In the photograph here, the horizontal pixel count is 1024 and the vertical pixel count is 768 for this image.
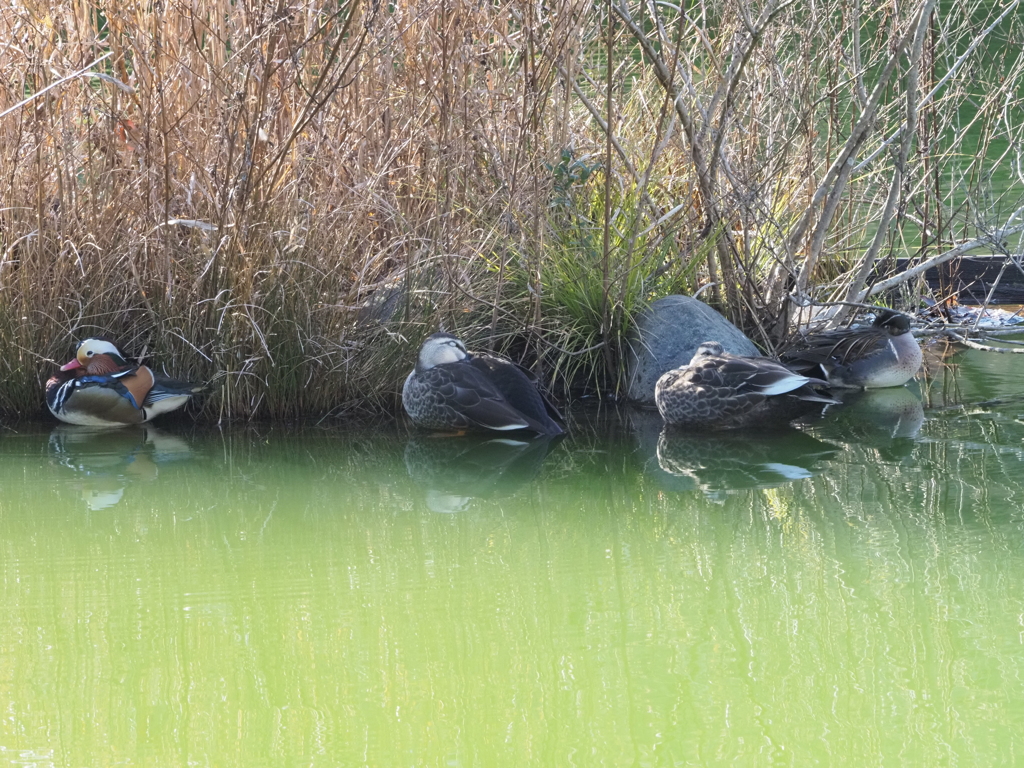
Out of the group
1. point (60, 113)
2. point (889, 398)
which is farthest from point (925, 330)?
point (60, 113)

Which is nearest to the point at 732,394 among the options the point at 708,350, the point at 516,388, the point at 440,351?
the point at 708,350

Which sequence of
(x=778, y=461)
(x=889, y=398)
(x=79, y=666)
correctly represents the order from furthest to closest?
(x=889, y=398)
(x=778, y=461)
(x=79, y=666)

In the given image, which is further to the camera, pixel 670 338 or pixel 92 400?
pixel 670 338

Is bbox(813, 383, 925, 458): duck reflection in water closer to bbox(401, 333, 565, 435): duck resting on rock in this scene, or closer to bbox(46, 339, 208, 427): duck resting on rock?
bbox(401, 333, 565, 435): duck resting on rock

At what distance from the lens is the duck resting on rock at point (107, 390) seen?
5359 millimetres

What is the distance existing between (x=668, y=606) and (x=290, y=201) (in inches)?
115

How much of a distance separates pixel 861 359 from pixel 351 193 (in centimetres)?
266

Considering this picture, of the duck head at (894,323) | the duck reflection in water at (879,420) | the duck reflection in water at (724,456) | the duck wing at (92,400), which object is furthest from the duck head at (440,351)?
the duck head at (894,323)

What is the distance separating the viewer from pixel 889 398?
239 inches

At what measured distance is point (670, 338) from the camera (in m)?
5.97

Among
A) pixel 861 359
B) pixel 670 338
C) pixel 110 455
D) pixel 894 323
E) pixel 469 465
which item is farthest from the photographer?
pixel 894 323

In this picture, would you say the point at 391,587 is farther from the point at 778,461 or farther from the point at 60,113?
the point at 60,113

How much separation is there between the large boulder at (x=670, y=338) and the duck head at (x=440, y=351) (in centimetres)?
105

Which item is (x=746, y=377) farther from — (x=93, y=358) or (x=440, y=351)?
(x=93, y=358)
